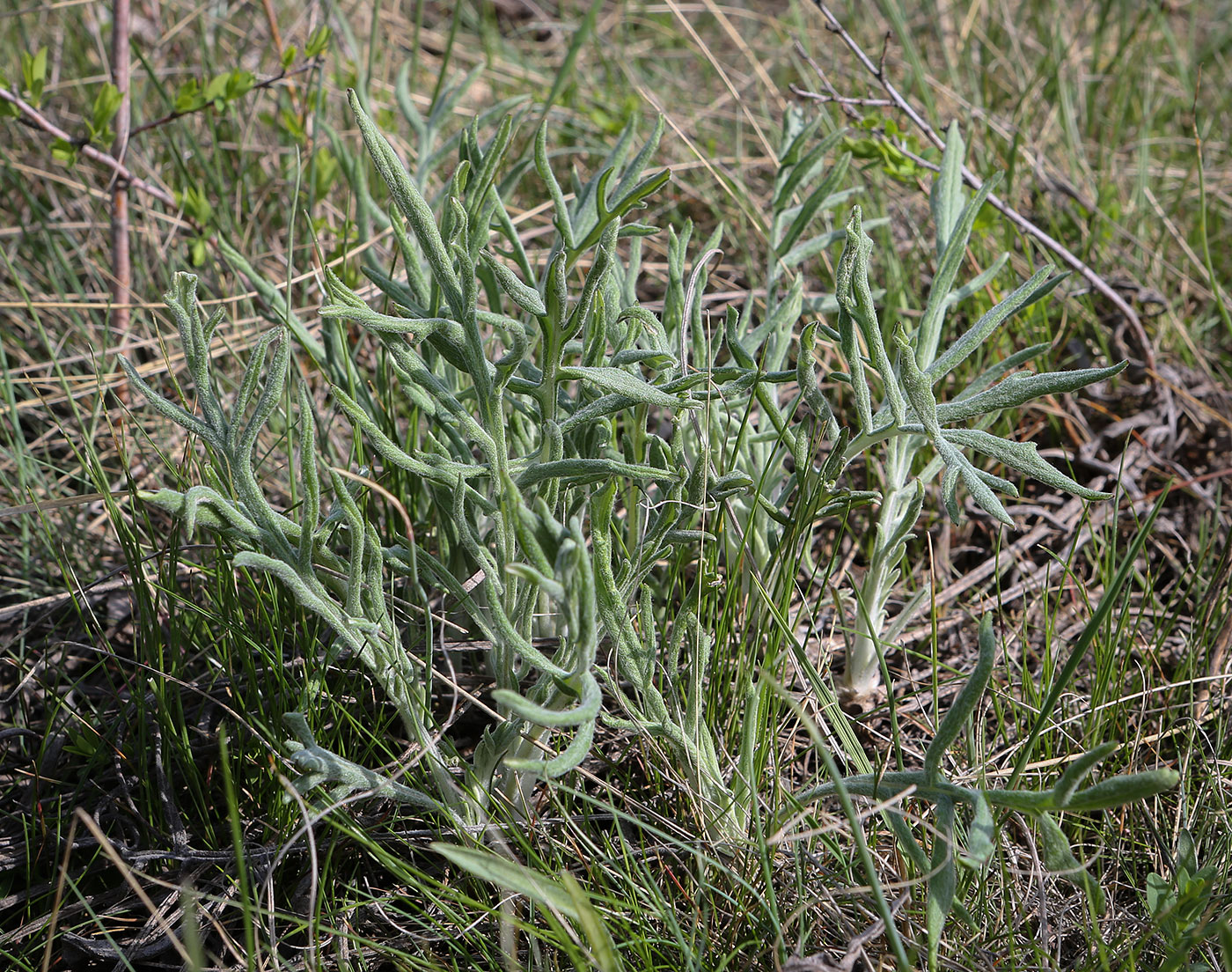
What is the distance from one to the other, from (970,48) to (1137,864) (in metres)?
2.66

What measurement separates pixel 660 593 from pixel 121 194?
5.03 feet

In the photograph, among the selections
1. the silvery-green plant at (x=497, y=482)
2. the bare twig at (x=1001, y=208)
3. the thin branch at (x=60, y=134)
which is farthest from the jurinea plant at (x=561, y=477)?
the thin branch at (x=60, y=134)

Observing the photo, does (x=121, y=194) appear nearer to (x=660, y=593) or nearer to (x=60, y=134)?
(x=60, y=134)

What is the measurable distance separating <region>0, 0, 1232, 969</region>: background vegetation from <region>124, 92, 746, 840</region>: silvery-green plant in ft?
0.32

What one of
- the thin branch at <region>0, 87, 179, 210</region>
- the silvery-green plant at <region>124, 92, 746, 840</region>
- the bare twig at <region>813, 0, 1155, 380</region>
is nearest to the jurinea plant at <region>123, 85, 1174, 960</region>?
the silvery-green plant at <region>124, 92, 746, 840</region>

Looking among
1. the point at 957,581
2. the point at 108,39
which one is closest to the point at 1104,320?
the point at 957,581

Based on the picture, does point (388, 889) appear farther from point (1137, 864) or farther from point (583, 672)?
point (1137, 864)

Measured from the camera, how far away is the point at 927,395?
3.61 feet

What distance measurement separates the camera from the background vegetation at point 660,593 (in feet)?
3.77

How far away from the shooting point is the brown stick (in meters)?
2.07

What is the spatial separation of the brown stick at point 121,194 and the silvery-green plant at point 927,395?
1592 millimetres

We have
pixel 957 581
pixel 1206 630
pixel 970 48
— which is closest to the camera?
pixel 1206 630

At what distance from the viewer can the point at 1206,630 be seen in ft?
4.93

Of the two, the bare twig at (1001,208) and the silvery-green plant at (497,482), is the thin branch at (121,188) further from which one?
the bare twig at (1001,208)
